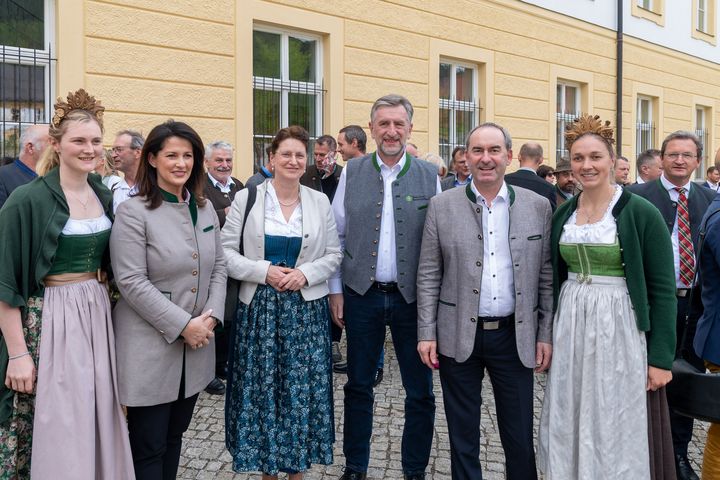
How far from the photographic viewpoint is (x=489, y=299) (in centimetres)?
306

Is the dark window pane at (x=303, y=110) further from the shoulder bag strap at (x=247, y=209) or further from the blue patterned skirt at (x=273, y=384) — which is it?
the blue patterned skirt at (x=273, y=384)

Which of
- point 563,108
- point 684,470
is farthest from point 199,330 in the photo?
point 563,108

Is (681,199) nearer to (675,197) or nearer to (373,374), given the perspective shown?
(675,197)

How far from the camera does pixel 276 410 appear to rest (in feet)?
10.7

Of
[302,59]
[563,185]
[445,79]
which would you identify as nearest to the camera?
[563,185]

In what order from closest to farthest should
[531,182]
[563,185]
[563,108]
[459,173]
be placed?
[531,182]
[563,185]
[459,173]
[563,108]

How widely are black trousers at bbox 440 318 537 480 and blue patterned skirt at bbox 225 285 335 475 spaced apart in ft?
2.30

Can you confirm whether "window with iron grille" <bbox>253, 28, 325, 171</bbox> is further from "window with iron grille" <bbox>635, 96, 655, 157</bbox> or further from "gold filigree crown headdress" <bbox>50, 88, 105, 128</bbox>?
"window with iron grille" <bbox>635, 96, 655, 157</bbox>

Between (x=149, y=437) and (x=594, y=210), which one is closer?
(x=149, y=437)

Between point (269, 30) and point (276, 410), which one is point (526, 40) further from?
point (276, 410)

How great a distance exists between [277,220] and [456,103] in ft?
23.6

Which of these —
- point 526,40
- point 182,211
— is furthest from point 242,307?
point 526,40

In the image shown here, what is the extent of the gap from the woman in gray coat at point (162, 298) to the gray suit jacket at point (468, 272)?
1039 millimetres

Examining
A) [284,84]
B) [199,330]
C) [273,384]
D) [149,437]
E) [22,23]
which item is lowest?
[149,437]
